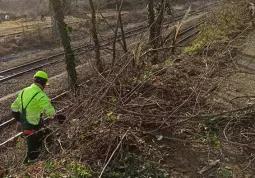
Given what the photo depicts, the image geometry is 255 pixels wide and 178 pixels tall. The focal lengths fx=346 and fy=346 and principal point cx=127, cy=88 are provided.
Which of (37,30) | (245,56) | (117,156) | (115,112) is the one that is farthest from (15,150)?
(37,30)

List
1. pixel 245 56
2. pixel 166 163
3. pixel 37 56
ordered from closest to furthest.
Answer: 1. pixel 166 163
2. pixel 245 56
3. pixel 37 56

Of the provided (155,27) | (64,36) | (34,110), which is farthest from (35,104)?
(64,36)

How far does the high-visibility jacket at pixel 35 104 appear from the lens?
680 cm

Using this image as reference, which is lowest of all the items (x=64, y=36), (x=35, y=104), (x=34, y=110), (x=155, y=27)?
(x=34, y=110)

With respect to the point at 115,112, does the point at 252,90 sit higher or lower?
lower

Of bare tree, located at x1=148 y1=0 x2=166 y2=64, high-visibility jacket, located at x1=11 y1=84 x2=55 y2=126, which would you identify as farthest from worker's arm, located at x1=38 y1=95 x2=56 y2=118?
bare tree, located at x1=148 y1=0 x2=166 y2=64

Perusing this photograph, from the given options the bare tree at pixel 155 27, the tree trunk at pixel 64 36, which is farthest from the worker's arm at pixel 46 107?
the tree trunk at pixel 64 36

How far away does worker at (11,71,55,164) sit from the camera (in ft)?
22.4

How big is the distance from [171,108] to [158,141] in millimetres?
959

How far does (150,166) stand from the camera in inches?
211

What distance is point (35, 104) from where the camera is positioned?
22.5 ft

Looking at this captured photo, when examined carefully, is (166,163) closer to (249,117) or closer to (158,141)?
(158,141)

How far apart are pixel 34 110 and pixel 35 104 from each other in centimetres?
13

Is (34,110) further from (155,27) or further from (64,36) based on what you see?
(64,36)
